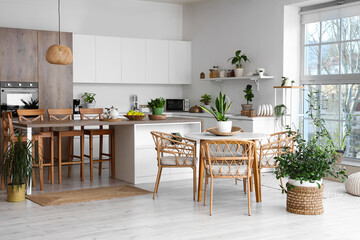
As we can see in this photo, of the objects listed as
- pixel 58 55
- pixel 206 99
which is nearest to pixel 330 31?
pixel 206 99

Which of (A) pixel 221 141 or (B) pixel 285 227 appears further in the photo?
(A) pixel 221 141

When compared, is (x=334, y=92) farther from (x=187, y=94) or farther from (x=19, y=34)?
(x=19, y=34)

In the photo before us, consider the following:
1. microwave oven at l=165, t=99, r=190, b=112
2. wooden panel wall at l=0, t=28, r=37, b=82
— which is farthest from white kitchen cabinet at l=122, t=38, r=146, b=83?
wooden panel wall at l=0, t=28, r=37, b=82

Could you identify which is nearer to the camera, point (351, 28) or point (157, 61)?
point (351, 28)

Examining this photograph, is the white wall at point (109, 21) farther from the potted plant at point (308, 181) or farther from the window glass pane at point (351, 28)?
the potted plant at point (308, 181)

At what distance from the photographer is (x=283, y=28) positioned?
7148 mm

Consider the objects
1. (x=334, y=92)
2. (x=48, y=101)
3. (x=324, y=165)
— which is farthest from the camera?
(x=48, y=101)

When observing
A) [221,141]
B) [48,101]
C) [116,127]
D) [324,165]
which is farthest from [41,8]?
[324,165]

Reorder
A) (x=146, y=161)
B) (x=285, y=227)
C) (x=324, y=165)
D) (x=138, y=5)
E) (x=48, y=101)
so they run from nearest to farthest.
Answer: (x=285, y=227)
(x=324, y=165)
(x=146, y=161)
(x=48, y=101)
(x=138, y=5)

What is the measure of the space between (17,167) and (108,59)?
11.8 feet

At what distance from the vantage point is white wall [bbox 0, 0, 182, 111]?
7.79 m

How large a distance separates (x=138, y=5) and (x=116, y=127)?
3.27 meters

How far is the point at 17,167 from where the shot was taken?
5.05 m

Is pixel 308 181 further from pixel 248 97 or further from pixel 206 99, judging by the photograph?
pixel 206 99
